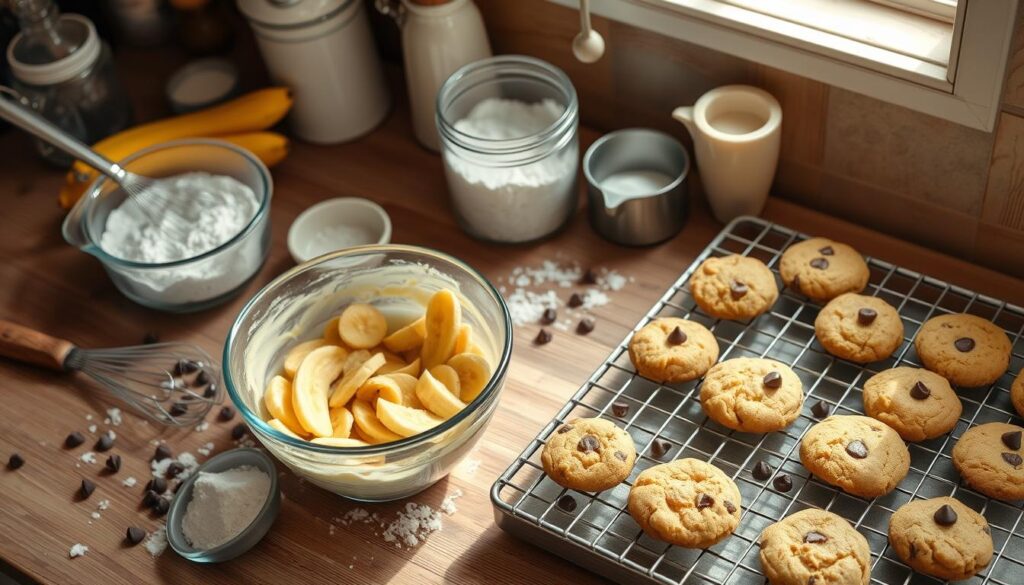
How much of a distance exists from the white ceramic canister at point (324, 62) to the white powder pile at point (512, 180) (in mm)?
195

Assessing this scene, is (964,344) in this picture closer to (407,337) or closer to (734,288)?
(734,288)

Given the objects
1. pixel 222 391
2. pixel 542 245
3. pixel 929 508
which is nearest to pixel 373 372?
pixel 222 391

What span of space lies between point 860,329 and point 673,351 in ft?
0.65

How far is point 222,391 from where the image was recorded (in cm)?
129

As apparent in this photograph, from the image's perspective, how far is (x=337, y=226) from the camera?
1.45m

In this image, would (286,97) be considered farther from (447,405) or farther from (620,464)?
(620,464)

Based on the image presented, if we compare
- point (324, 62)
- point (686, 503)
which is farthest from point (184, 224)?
point (686, 503)

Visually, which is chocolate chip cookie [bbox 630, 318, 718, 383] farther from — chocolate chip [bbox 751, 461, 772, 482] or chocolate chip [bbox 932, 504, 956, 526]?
chocolate chip [bbox 932, 504, 956, 526]

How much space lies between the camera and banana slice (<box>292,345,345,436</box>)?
113cm

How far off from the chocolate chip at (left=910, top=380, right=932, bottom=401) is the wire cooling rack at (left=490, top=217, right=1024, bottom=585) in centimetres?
5

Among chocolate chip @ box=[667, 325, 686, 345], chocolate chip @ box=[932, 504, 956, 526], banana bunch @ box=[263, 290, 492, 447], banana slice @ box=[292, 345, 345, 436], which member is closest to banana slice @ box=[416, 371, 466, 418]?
banana bunch @ box=[263, 290, 492, 447]

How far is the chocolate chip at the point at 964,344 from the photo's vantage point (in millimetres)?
1117

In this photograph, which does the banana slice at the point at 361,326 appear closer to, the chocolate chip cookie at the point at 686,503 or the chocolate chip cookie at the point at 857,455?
the chocolate chip cookie at the point at 686,503

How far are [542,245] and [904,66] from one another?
486mm
